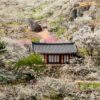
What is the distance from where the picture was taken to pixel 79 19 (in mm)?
69688

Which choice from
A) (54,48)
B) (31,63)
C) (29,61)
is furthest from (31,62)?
(54,48)

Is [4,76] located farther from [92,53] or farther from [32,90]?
[92,53]

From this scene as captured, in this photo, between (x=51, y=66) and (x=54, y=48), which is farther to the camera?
(x=54, y=48)

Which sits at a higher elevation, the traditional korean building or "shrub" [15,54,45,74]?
"shrub" [15,54,45,74]

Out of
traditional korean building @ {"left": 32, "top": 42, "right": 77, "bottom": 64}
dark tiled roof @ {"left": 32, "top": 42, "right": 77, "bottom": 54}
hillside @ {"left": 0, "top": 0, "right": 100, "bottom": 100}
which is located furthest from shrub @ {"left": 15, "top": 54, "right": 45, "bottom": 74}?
dark tiled roof @ {"left": 32, "top": 42, "right": 77, "bottom": 54}

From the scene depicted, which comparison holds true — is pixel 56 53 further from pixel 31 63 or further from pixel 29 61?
pixel 29 61

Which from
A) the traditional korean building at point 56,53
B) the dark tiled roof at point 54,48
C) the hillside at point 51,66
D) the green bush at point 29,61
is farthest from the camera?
the dark tiled roof at point 54,48

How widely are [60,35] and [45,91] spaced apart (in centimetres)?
3280

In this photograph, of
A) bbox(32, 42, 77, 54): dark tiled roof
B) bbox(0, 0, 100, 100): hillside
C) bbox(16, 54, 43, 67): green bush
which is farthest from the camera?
bbox(32, 42, 77, 54): dark tiled roof

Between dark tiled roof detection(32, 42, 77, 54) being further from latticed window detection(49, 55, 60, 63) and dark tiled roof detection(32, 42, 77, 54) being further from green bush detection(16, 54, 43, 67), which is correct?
green bush detection(16, 54, 43, 67)

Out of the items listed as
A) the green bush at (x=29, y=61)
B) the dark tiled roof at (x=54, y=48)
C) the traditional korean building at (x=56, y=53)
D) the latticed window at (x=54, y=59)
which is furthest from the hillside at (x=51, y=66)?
the latticed window at (x=54, y=59)

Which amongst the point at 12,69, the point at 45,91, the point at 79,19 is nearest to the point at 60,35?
the point at 79,19

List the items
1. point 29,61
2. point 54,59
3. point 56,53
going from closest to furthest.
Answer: point 29,61 → point 56,53 → point 54,59

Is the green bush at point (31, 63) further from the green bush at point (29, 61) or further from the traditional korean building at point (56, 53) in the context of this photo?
the traditional korean building at point (56, 53)
